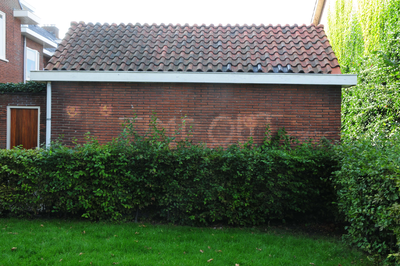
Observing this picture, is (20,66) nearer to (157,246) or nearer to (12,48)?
(12,48)

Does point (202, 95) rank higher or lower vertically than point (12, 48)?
lower

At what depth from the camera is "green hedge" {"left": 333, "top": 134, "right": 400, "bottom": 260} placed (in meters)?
3.55

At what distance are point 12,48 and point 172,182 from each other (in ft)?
53.1

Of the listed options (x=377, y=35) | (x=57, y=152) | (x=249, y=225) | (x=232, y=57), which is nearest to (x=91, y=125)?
(x=57, y=152)

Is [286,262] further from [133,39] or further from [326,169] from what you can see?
[133,39]

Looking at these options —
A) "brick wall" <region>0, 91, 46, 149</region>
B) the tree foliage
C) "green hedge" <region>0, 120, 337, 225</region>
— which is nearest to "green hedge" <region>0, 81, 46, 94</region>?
"brick wall" <region>0, 91, 46, 149</region>

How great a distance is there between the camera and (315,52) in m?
8.68

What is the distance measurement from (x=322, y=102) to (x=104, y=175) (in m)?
5.94

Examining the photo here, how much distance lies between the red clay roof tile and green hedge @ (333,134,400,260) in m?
4.04

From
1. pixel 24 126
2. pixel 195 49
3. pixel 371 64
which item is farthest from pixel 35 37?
Result: pixel 371 64

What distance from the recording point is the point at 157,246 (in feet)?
14.8

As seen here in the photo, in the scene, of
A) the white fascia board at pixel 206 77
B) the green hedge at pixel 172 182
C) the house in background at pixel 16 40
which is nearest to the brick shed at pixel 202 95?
the white fascia board at pixel 206 77

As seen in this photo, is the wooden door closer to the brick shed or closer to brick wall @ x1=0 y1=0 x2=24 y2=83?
the brick shed

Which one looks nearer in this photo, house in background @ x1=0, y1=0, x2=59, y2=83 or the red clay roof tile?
the red clay roof tile
